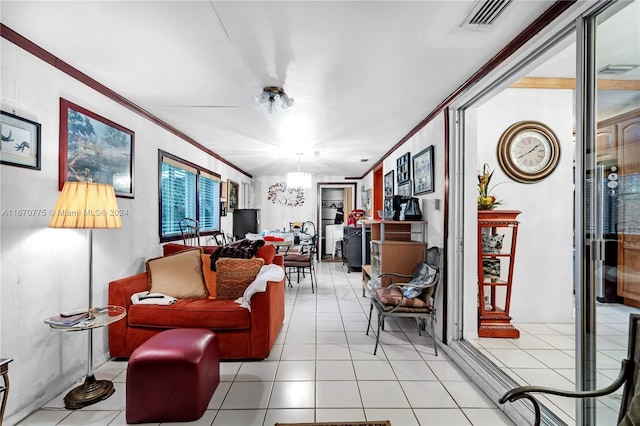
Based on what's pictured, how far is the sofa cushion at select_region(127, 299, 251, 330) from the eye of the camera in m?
2.50

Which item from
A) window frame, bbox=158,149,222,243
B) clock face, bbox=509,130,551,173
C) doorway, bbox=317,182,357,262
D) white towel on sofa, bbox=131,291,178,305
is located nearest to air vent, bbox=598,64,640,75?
clock face, bbox=509,130,551,173

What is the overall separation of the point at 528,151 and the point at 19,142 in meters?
4.40

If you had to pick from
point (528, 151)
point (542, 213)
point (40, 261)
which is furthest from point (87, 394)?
point (528, 151)

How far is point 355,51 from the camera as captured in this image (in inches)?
76.6

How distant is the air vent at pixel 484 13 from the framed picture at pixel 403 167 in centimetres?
231

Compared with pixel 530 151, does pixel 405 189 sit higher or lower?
lower

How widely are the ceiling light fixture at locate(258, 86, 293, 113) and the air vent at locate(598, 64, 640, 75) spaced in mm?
2068

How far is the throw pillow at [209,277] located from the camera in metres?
3.08

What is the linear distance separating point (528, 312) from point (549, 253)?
69 centimetres

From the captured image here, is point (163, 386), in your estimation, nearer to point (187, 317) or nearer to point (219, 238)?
point (187, 317)

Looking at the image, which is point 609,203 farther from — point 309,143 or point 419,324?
point 309,143

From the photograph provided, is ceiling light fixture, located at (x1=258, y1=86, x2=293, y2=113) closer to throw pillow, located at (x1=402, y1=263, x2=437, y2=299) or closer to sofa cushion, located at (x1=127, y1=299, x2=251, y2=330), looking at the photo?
sofa cushion, located at (x1=127, y1=299, x2=251, y2=330)

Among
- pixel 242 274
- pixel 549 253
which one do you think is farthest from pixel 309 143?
pixel 549 253

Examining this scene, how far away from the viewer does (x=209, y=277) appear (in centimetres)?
313
